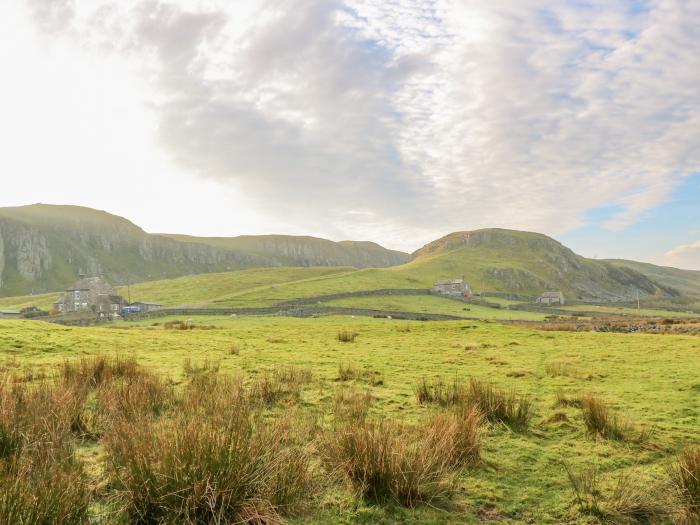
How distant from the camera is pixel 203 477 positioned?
394 cm

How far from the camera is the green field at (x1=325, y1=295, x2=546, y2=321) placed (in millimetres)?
68250

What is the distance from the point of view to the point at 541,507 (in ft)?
16.4

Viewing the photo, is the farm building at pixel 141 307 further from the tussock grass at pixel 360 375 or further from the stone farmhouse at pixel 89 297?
the tussock grass at pixel 360 375

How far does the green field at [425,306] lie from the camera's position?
68250mm

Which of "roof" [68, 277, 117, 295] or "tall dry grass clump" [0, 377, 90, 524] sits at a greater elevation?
"roof" [68, 277, 117, 295]

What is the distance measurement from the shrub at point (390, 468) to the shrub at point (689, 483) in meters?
2.34

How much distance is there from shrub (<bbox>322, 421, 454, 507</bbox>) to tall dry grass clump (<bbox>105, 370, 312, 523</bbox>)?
59cm

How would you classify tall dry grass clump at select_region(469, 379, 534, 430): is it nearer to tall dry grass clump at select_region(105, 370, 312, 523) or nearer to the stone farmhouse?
tall dry grass clump at select_region(105, 370, 312, 523)

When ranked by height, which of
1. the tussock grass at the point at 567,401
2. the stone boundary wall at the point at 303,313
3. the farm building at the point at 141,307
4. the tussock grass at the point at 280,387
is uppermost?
the tussock grass at the point at 280,387

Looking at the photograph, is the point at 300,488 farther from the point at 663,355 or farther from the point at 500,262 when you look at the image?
the point at 500,262

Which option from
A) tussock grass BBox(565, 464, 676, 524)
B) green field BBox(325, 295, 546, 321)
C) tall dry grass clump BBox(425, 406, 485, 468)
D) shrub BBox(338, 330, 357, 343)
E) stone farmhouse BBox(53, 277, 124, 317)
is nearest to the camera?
tussock grass BBox(565, 464, 676, 524)

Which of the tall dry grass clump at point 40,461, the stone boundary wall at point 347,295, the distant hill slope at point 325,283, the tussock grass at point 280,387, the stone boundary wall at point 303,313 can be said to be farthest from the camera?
the distant hill slope at point 325,283

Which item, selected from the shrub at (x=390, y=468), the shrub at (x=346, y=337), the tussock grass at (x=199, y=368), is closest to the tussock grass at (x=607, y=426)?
the shrub at (x=390, y=468)

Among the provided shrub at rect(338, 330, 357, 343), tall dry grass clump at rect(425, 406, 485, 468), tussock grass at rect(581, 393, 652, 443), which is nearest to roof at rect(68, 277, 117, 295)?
shrub at rect(338, 330, 357, 343)
